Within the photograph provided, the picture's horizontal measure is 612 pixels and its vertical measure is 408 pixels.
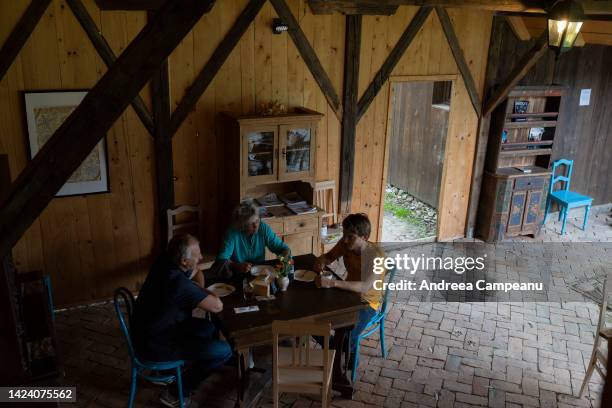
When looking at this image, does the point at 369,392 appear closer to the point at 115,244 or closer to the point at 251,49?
the point at 115,244

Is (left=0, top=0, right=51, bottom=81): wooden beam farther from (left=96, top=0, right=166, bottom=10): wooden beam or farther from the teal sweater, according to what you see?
the teal sweater

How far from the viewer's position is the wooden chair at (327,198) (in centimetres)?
667

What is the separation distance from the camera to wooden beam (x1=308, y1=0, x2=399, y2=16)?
5855mm

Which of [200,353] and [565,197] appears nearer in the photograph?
[200,353]

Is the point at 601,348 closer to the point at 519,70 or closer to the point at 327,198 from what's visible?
the point at 327,198

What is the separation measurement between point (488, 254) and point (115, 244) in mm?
4825

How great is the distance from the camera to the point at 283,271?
4316 mm

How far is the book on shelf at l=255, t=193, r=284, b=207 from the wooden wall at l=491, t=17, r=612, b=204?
3.42 m

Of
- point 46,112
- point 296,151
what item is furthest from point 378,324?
point 46,112

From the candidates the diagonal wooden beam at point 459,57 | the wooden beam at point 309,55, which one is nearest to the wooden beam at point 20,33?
the wooden beam at point 309,55

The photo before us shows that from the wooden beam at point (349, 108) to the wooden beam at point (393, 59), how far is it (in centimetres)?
15

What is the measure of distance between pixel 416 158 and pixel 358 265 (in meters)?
5.36

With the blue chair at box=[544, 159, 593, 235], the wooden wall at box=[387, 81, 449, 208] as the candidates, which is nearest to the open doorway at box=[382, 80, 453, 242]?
the wooden wall at box=[387, 81, 449, 208]

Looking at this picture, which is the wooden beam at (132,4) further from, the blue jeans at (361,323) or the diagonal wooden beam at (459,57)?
the diagonal wooden beam at (459,57)
